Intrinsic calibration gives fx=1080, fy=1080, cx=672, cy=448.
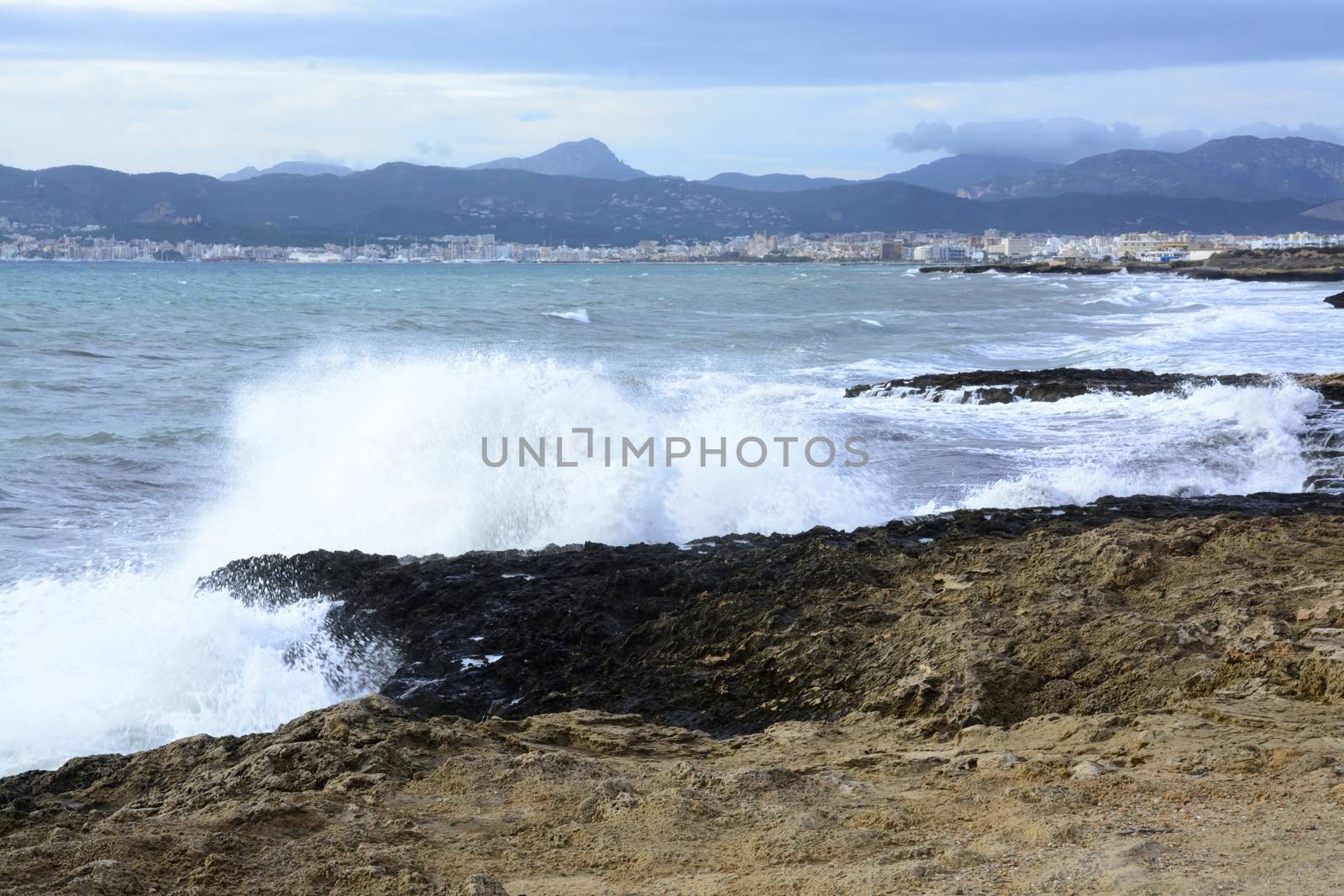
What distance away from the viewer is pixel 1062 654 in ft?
18.7

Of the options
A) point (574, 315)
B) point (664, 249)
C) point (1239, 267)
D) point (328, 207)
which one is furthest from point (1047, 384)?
point (328, 207)

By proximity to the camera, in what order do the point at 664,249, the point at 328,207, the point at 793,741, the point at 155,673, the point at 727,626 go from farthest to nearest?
the point at 664,249 < the point at 328,207 < the point at 727,626 < the point at 155,673 < the point at 793,741

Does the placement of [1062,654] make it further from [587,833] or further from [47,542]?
[47,542]

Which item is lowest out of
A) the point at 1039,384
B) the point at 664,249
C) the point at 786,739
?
the point at 786,739

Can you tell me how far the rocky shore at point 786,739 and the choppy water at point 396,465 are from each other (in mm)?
1053

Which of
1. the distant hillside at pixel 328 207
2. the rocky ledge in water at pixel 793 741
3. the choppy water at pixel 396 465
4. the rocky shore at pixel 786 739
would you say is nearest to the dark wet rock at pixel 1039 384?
the choppy water at pixel 396 465

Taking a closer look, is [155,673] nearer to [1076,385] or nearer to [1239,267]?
[1076,385]

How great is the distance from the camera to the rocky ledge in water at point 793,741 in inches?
146

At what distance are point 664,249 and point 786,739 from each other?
166 metres

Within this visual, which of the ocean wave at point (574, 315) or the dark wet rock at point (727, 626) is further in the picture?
the ocean wave at point (574, 315)

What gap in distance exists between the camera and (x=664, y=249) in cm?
16812

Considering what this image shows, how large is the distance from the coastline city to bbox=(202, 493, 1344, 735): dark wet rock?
110150 mm

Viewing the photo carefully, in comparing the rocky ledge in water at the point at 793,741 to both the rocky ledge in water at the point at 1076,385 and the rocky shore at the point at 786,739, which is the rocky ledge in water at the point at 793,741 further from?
the rocky ledge in water at the point at 1076,385

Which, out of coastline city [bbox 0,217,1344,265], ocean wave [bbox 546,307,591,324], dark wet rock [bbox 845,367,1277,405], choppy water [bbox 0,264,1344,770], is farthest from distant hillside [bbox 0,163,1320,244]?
dark wet rock [bbox 845,367,1277,405]
